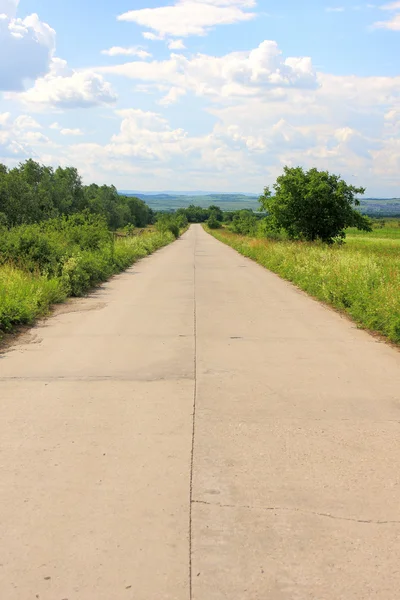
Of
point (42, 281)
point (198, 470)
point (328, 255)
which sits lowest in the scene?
point (198, 470)

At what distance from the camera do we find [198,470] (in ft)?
14.7

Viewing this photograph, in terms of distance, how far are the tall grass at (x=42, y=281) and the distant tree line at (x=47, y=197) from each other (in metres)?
8.47

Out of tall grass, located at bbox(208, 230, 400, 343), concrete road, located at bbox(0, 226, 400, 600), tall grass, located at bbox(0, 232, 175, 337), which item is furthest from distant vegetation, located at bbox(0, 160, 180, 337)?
tall grass, located at bbox(208, 230, 400, 343)

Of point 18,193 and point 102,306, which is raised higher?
point 18,193

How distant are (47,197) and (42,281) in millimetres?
61888

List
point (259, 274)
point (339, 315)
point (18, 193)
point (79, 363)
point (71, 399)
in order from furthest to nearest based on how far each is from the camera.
A: point (18, 193) < point (259, 274) < point (339, 315) < point (79, 363) < point (71, 399)

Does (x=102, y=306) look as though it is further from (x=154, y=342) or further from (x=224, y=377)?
(x=224, y=377)

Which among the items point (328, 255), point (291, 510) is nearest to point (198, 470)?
point (291, 510)

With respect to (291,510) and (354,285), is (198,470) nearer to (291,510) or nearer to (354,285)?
(291,510)

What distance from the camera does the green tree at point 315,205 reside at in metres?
30.3

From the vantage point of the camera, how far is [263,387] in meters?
6.84

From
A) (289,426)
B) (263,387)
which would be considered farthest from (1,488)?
(263,387)

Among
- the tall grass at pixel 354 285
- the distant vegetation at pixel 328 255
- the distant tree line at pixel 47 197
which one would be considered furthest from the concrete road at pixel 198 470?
the distant tree line at pixel 47 197

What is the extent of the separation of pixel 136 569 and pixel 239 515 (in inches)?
34.5
